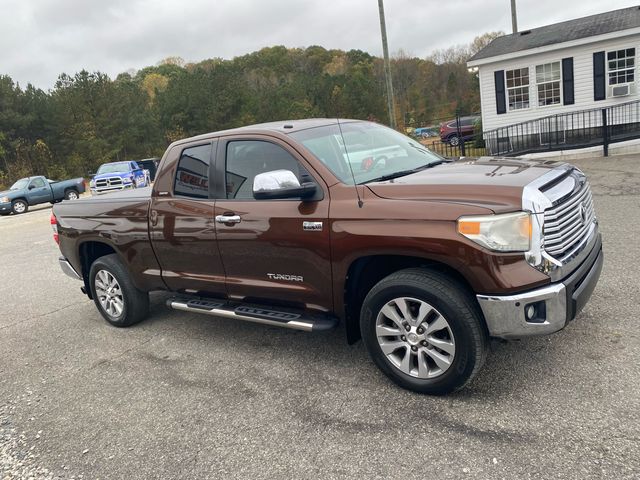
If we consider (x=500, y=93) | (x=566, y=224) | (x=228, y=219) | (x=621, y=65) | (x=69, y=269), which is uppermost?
(x=621, y=65)

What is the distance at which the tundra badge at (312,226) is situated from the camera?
145 inches

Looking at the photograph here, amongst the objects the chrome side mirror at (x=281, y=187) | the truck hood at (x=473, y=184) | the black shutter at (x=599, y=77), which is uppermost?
the black shutter at (x=599, y=77)

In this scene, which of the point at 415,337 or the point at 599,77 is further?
the point at 599,77

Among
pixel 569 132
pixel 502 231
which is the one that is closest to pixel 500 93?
pixel 569 132

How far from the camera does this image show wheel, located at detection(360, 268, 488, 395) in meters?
3.22

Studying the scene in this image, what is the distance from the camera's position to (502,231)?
10.1ft

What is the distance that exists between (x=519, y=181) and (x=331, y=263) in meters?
1.34

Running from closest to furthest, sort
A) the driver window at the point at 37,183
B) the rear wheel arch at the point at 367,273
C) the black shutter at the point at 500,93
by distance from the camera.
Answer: the rear wheel arch at the point at 367,273, the black shutter at the point at 500,93, the driver window at the point at 37,183

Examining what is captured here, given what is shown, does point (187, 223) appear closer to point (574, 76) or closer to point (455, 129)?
point (574, 76)

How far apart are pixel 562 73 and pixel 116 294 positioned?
689 inches

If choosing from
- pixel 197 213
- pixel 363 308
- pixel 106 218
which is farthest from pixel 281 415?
pixel 106 218

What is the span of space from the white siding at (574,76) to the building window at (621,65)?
0.17 metres

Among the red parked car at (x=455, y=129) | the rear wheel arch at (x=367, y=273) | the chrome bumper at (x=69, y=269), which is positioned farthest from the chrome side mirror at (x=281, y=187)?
the red parked car at (x=455, y=129)

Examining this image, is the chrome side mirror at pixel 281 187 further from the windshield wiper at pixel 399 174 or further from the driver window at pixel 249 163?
the windshield wiper at pixel 399 174
